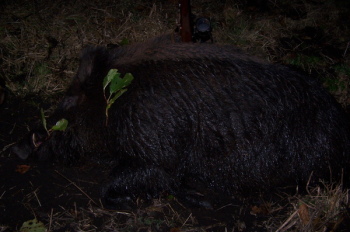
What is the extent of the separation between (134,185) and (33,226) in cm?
92

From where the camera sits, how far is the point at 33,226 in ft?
10.6

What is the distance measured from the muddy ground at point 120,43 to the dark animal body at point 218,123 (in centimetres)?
30

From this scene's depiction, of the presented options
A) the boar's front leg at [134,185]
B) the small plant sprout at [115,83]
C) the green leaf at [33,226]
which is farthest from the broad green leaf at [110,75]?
the green leaf at [33,226]

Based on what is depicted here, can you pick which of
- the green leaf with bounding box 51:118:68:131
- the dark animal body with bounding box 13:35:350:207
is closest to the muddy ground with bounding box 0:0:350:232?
the dark animal body with bounding box 13:35:350:207

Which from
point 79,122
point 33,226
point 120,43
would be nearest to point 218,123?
point 79,122

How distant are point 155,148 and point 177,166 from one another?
300mm

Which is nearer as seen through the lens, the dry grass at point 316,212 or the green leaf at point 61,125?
the dry grass at point 316,212

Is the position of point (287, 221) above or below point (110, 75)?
below

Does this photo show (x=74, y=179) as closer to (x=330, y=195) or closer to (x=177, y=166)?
(x=177, y=166)

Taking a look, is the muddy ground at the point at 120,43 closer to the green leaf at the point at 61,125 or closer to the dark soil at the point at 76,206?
the dark soil at the point at 76,206

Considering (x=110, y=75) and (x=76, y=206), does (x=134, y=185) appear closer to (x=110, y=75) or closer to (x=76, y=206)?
(x=76, y=206)

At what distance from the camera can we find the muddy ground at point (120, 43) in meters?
3.37

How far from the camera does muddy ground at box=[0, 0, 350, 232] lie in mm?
3373

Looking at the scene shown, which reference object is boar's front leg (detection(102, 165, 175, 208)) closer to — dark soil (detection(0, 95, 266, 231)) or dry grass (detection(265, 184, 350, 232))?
dark soil (detection(0, 95, 266, 231))
